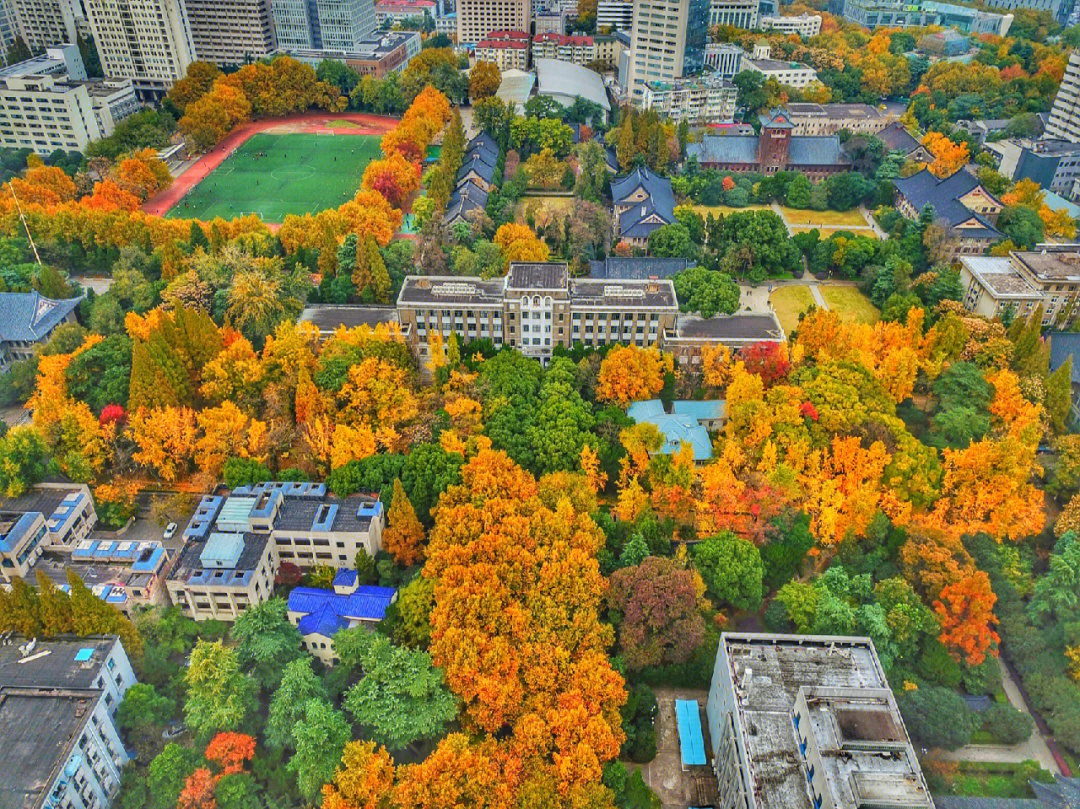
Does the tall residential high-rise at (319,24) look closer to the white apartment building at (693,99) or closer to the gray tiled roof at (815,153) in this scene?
the white apartment building at (693,99)

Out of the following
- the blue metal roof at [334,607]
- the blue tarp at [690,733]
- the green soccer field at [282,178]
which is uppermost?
the green soccer field at [282,178]

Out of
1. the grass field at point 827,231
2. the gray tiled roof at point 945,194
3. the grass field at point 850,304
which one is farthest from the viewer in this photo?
the grass field at point 827,231

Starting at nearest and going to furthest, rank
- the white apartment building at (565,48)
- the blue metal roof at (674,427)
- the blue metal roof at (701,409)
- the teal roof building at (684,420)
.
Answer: the blue metal roof at (674,427) < the teal roof building at (684,420) < the blue metal roof at (701,409) < the white apartment building at (565,48)

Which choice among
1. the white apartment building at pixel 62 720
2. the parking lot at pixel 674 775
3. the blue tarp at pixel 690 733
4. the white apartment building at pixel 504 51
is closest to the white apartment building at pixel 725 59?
the white apartment building at pixel 504 51

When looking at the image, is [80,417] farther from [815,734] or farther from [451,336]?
[815,734]

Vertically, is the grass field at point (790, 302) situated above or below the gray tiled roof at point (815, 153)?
below

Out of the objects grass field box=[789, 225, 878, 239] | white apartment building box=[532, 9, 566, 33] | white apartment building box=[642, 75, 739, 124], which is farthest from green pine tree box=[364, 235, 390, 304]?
white apartment building box=[532, 9, 566, 33]

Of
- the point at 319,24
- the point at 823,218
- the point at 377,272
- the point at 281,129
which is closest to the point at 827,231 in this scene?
the point at 823,218

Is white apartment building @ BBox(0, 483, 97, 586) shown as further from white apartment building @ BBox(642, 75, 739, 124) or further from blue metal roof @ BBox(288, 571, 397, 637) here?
white apartment building @ BBox(642, 75, 739, 124)
